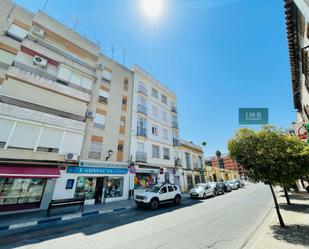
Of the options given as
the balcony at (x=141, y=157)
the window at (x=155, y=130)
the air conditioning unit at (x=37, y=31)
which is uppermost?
the air conditioning unit at (x=37, y=31)

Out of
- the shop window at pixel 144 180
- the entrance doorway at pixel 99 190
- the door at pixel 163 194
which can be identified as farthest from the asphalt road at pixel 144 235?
the shop window at pixel 144 180

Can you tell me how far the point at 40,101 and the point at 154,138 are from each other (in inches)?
536

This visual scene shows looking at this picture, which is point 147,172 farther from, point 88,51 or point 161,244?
point 88,51

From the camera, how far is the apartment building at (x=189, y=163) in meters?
25.6

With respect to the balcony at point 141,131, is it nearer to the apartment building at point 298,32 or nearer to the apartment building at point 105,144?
the apartment building at point 105,144

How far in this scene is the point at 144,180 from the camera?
63.0 ft

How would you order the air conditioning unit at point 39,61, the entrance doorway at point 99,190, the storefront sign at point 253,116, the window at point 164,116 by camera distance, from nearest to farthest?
the storefront sign at point 253,116, the air conditioning unit at point 39,61, the entrance doorway at point 99,190, the window at point 164,116

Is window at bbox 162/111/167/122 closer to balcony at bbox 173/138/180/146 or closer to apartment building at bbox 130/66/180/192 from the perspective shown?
apartment building at bbox 130/66/180/192

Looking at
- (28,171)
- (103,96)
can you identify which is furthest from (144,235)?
(103,96)

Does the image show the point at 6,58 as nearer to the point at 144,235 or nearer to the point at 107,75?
the point at 107,75

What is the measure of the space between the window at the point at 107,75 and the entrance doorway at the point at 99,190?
11658 mm

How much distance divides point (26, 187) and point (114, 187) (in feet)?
24.4

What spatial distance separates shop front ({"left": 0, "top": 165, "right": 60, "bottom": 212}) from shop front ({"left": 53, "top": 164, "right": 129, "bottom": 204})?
35.4 inches

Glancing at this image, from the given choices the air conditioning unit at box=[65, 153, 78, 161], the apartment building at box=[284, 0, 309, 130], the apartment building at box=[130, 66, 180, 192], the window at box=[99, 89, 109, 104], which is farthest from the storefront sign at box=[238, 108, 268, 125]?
the window at box=[99, 89, 109, 104]
